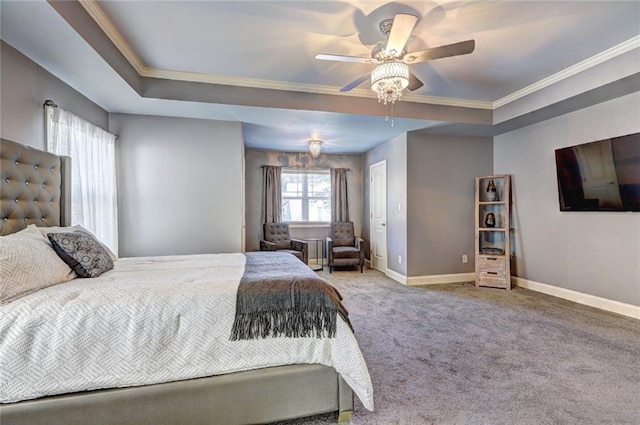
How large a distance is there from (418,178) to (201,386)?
13.4 feet

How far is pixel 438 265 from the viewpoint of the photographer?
4.72 m

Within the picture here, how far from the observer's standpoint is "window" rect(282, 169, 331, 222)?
20.9 feet

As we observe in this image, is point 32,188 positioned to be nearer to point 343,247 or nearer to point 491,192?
point 343,247

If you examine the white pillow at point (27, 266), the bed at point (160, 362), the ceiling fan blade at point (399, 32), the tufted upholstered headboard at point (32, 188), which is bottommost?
the bed at point (160, 362)

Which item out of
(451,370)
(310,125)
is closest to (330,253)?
(310,125)

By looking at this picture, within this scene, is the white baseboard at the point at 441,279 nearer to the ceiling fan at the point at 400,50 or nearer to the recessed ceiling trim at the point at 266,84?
the recessed ceiling trim at the point at 266,84

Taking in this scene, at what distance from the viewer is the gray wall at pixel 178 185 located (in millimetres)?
3721

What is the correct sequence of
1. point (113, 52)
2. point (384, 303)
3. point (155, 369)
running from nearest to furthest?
1. point (155, 369)
2. point (113, 52)
3. point (384, 303)

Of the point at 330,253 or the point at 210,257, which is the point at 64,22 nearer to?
the point at 210,257

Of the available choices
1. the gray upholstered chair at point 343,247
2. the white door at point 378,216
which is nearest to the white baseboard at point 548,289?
the white door at point 378,216

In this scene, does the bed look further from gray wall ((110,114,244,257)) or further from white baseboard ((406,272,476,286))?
white baseboard ((406,272,476,286))

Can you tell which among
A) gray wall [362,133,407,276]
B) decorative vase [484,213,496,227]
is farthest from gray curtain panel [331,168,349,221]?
decorative vase [484,213,496,227]

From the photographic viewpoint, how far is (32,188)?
2.21 meters

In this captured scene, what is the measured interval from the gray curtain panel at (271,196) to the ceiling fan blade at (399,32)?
13.4ft
